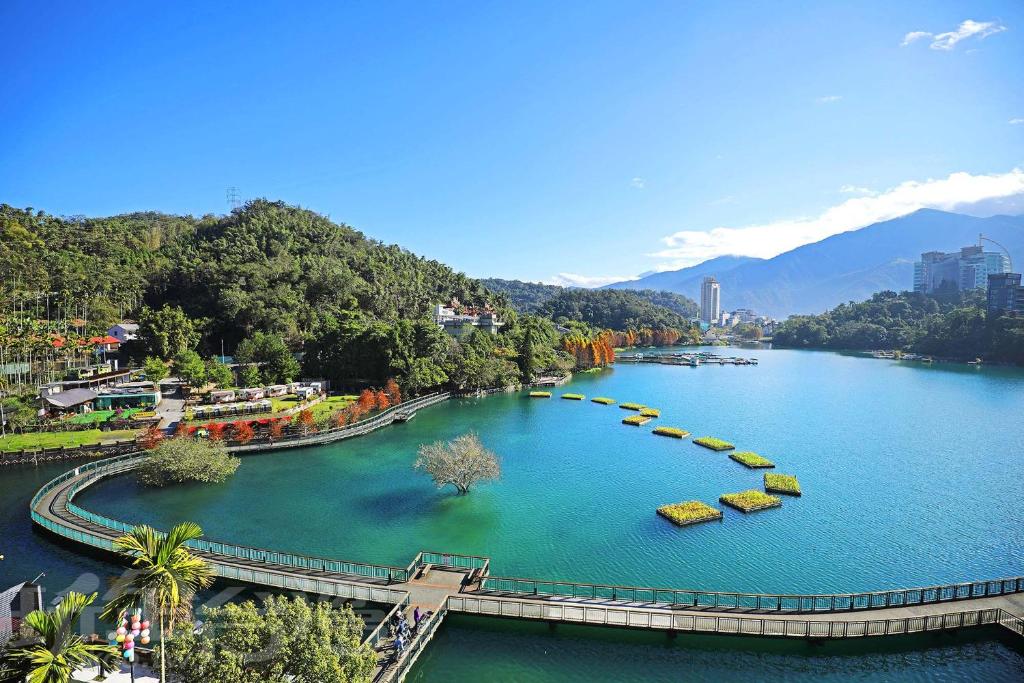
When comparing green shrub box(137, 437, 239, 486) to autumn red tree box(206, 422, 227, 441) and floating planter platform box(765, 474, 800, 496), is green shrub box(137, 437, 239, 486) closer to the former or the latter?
Result: autumn red tree box(206, 422, 227, 441)

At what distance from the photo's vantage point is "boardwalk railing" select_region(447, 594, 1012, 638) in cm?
1762

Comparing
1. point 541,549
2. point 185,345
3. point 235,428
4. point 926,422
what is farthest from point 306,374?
point 926,422

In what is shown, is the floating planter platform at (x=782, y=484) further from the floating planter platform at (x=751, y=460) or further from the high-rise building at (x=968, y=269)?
the high-rise building at (x=968, y=269)

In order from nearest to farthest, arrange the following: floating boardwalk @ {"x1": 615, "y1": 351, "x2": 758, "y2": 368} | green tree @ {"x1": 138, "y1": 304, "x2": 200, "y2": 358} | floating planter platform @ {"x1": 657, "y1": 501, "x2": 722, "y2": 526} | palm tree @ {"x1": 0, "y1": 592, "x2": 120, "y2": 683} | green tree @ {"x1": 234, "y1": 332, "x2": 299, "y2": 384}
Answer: palm tree @ {"x1": 0, "y1": 592, "x2": 120, "y2": 683}, floating planter platform @ {"x1": 657, "y1": 501, "x2": 722, "y2": 526}, green tree @ {"x1": 234, "y1": 332, "x2": 299, "y2": 384}, green tree @ {"x1": 138, "y1": 304, "x2": 200, "y2": 358}, floating boardwalk @ {"x1": 615, "y1": 351, "x2": 758, "y2": 368}

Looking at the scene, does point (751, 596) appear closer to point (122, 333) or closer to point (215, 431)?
point (215, 431)

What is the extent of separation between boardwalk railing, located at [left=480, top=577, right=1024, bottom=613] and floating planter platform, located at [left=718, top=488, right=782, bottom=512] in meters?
9.37

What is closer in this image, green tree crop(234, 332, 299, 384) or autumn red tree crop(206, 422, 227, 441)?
autumn red tree crop(206, 422, 227, 441)

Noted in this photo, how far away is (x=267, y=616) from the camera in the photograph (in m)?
12.6

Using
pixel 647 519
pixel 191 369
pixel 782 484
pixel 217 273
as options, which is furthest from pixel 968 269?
pixel 191 369

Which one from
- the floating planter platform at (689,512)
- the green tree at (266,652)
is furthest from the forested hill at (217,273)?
the green tree at (266,652)

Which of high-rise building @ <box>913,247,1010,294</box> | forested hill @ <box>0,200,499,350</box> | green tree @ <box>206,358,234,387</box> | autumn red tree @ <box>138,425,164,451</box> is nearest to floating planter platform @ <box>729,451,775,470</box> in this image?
autumn red tree @ <box>138,425,164,451</box>

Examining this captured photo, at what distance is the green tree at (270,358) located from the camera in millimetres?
62000

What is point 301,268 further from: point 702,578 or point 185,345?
point 702,578

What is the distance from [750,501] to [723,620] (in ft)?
46.6
